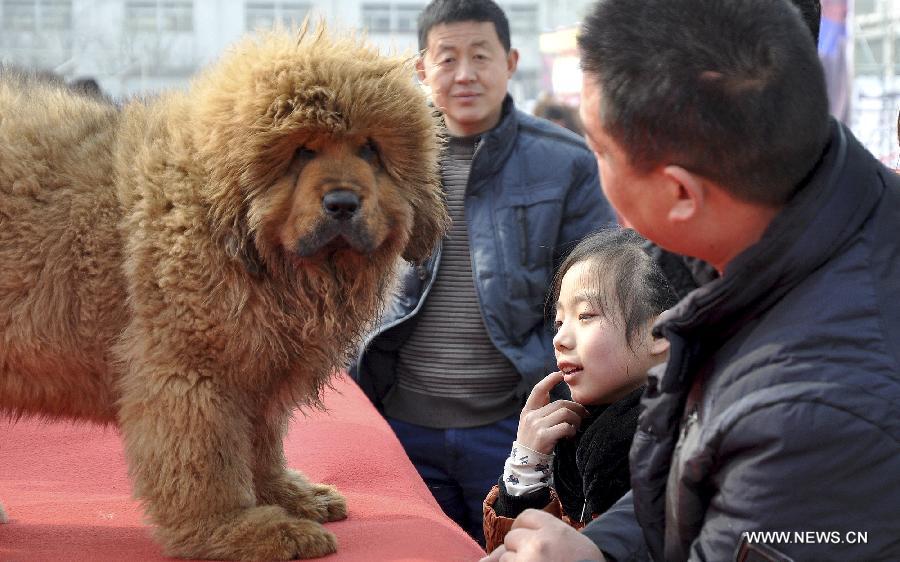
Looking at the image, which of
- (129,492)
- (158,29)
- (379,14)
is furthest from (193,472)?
(379,14)

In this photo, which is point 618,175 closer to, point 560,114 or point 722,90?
point 722,90

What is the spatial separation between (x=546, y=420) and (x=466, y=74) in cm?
200

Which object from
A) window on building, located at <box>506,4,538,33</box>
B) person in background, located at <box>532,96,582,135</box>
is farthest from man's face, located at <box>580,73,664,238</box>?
window on building, located at <box>506,4,538,33</box>

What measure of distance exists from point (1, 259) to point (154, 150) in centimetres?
43

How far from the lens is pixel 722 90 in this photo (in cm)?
120

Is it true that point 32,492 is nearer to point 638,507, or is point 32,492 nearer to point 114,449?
point 114,449

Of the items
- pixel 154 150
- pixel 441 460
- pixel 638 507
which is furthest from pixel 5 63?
pixel 638 507

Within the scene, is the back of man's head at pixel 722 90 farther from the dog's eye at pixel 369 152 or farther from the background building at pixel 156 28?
the background building at pixel 156 28

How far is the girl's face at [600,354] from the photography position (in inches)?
90.4

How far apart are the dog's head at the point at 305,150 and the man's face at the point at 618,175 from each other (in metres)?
0.96

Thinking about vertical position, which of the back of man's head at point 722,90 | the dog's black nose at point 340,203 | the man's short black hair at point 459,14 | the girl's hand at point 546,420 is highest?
the man's short black hair at point 459,14

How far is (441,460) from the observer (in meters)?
3.78

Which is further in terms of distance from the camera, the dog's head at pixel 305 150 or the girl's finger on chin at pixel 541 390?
the girl's finger on chin at pixel 541 390

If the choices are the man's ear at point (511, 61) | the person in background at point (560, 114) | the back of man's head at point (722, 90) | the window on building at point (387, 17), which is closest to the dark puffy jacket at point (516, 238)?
the man's ear at point (511, 61)
